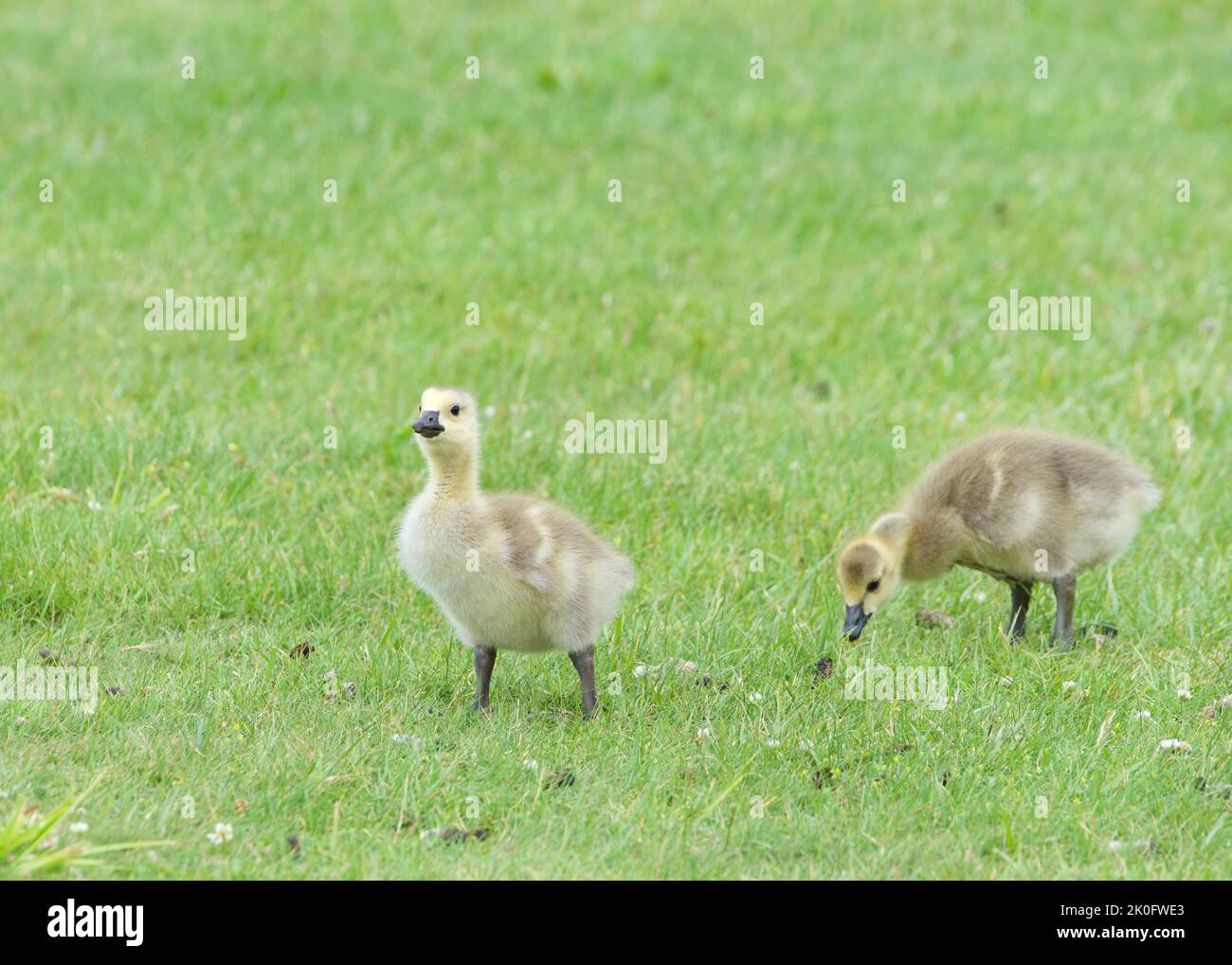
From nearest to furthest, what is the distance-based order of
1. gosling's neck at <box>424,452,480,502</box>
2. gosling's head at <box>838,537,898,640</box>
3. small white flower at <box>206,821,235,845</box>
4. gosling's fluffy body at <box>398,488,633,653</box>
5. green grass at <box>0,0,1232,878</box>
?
small white flower at <box>206,821,235,845</box>, green grass at <box>0,0,1232,878</box>, gosling's fluffy body at <box>398,488,633,653</box>, gosling's neck at <box>424,452,480,502</box>, gosling's head at <box>838,537,898,640</box>

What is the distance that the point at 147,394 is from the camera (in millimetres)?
9750

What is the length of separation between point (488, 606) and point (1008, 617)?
2945 millimetres

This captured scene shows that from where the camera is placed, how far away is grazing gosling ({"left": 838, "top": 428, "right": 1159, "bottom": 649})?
296 inches

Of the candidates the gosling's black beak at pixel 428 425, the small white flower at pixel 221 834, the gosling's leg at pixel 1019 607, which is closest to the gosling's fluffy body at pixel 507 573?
the gosling's black beak at pixel 428 425

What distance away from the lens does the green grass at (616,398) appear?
19.5ft

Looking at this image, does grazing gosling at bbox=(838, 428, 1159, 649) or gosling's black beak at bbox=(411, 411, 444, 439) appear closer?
gosling's black beak at bbox=(411, 411, 444, 439)

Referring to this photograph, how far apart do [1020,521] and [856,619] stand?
37.0 inches

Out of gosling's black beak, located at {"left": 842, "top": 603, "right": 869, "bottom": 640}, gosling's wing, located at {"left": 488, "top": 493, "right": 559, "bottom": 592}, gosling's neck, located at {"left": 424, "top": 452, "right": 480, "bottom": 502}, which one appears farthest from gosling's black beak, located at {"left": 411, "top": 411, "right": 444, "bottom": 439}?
gosling's black beak, located at {"left": 842, "top": 603, "right": 869, "bottom": 640}

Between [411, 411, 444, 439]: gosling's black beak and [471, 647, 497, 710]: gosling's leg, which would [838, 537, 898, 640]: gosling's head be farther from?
[411, 411, 444, 439]: gosling's black beak

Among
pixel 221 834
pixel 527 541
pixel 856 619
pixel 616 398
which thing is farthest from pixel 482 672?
pixel 616 398

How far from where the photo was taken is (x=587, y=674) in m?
6.71

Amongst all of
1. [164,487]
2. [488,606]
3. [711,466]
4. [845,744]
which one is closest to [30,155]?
[164,487]

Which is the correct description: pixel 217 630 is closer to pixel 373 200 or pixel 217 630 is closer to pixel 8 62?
pixel 373 200

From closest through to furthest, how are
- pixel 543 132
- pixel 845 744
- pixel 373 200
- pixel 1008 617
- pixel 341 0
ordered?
pixel 845 744
pixel 1008 617
pixel 373 200
pixel 543 132
pixel 341 0
